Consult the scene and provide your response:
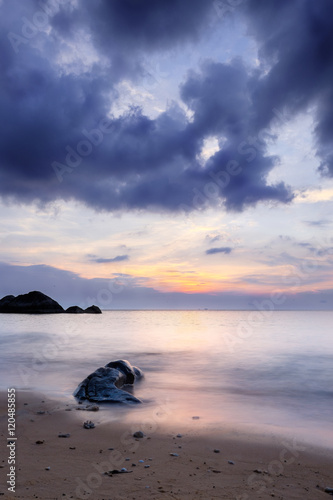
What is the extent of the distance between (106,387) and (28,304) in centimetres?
11786

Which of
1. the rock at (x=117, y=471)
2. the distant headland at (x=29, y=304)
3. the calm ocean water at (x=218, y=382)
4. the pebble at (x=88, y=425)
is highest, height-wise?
the distant headland at (x=29, y=304)

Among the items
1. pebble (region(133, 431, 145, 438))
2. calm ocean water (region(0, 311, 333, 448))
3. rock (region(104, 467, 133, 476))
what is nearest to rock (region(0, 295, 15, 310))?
calm ocean water (region(0, 311, 333, 448))

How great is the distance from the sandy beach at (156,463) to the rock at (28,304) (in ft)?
394

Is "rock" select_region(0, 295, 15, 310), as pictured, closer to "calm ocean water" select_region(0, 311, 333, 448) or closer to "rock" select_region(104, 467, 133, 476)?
"calm ocean water" select_region(0, 311, 333, 448)

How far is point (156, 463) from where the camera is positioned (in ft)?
19.3

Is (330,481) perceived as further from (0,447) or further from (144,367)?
(144,367)

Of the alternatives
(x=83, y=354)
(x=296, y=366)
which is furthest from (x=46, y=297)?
(x=296, y=366)

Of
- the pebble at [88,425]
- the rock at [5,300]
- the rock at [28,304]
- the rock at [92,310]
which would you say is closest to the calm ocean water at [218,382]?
the pebble at [88,425]

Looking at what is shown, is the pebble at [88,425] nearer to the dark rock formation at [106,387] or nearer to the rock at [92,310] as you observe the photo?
the dark rock formation at [106,387]

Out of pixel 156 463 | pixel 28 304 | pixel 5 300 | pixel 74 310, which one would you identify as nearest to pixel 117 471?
pixel 156 463

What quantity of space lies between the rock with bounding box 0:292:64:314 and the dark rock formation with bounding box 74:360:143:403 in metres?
116

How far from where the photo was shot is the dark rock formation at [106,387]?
10.6 metres

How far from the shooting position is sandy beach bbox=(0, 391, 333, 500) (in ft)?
16.1

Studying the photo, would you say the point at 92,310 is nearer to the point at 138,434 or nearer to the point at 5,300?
the point at 5,300
